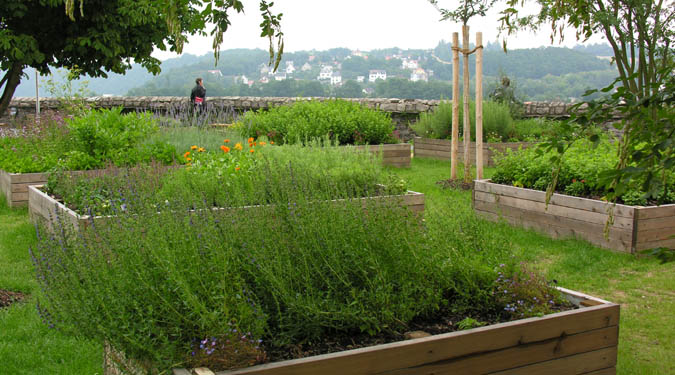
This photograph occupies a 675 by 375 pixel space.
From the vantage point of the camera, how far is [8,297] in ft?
14.1

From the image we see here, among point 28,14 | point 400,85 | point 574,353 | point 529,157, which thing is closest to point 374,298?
point 574,353

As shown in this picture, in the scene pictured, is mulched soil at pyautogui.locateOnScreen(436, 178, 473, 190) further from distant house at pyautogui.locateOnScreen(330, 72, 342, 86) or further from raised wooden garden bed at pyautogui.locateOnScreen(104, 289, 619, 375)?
distant house at pyautogui.locateOnScreen(330, 72, 342, 86)

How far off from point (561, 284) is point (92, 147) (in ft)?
19.9

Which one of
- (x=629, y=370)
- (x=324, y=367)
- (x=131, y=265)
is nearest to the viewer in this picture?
(x=324, y=367)

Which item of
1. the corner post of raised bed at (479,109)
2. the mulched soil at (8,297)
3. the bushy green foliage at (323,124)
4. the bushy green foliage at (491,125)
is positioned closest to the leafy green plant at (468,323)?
the mulched soil at (8,297)

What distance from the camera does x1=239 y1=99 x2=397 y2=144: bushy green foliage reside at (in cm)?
1092

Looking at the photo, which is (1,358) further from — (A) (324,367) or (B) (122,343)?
(A) (324,367)

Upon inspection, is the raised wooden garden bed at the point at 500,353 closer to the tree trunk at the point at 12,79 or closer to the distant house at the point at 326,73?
the tree trunk at the point at 12,79

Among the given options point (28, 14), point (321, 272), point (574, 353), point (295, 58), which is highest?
point (295, 58)

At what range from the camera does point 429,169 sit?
35.7 feet

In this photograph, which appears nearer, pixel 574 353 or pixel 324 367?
pixel 324 367

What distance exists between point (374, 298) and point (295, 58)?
4189 centimetres

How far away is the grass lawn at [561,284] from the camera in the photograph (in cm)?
334

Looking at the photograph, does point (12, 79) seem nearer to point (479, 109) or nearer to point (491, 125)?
point (479, 109)
